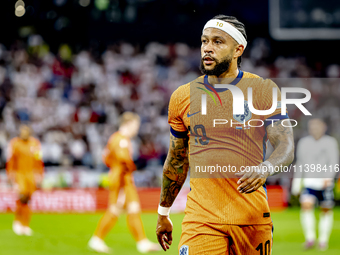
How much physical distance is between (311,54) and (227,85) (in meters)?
13.2

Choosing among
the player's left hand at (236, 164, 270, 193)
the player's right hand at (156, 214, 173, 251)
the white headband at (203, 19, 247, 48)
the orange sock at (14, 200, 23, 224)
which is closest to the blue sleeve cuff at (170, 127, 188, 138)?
the player's right hand at (156, 214, 173, 251)

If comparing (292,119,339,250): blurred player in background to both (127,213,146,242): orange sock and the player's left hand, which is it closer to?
(127,213,146,242): orange sock

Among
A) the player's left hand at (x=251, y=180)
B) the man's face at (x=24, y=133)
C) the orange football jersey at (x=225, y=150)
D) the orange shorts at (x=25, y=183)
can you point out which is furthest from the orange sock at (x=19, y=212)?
the player's left hand at (x=251, y=180)

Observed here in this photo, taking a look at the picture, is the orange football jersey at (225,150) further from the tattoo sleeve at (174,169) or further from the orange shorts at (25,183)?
the orange shorts at (25,183)

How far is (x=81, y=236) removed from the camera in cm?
934

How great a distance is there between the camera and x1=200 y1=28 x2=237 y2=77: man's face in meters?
3.15

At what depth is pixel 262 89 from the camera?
9.98 feet

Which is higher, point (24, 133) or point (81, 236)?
point (24, 133)

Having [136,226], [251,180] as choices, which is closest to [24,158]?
[136,226]

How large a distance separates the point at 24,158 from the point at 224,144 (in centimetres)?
795

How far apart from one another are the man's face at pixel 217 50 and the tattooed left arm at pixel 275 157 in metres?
0.54

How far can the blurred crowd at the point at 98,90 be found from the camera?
1431cm

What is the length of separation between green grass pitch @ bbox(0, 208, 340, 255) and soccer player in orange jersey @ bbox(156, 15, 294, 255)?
4.90 meters

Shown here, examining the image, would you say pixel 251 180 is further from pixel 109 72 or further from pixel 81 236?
pixel 109 72
